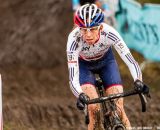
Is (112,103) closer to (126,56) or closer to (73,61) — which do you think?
(126,56)

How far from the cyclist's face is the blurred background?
14.7 feet

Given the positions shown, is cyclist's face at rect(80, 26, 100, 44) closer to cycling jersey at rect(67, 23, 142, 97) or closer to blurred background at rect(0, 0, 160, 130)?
cycling jersey at rect(67, 23, 142, 97)

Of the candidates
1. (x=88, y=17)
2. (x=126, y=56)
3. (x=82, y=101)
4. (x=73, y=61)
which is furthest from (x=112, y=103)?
(x=88, y=17)

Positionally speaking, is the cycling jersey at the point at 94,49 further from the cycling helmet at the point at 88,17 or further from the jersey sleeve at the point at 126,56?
the cycling helmet at the point at 88,17

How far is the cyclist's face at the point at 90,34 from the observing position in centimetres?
900

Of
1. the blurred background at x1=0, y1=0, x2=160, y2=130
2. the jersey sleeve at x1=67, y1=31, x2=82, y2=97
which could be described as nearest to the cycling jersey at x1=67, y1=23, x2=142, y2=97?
the jersey sleeve at x1=67, y1=31, x2=82, y2=97

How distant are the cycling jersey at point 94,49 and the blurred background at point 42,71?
3881 millimetres

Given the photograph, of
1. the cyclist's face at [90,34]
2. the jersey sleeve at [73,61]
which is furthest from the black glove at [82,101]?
the cyclist's face at [90,34]

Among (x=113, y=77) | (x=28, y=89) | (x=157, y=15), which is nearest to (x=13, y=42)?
(x=28, y=89)

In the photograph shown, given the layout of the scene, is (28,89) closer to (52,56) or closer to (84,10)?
(52,56)

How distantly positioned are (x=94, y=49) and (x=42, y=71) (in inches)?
408

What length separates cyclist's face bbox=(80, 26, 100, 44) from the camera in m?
9.00

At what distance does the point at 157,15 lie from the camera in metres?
17.7

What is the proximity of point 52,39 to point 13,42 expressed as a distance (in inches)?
53.1
